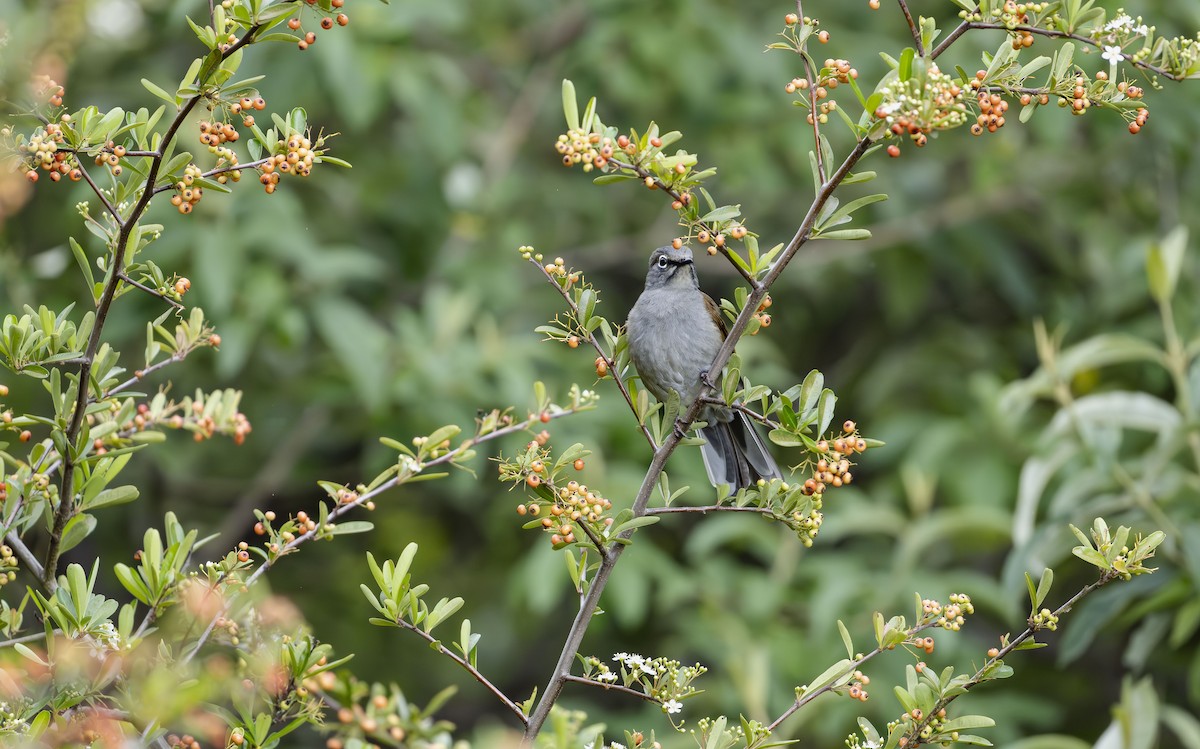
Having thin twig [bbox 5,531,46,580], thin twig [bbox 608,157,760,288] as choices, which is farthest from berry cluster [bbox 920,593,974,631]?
thin twig [bbox 5,531,46,580]

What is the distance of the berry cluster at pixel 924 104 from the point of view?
6.20 feet

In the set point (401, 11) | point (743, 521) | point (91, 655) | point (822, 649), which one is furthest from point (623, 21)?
point (91, 655)

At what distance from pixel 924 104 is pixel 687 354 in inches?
89.9

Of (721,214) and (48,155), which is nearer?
(48,155)

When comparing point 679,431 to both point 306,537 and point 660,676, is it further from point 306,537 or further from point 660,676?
point 306,537

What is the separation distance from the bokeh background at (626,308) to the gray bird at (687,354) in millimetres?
1105

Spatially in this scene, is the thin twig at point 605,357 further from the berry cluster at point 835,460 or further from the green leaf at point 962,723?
the green leaf at point 962,723

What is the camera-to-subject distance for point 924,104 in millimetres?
1888

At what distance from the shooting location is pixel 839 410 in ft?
22.6

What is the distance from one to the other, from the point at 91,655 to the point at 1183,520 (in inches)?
147

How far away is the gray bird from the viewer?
3916mm

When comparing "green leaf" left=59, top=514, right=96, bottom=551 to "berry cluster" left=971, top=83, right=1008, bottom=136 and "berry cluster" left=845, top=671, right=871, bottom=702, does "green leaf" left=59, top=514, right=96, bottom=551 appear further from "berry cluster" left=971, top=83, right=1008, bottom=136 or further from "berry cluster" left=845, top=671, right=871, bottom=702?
"berry cluster" left=971, top=83, right=1008, bottom=136

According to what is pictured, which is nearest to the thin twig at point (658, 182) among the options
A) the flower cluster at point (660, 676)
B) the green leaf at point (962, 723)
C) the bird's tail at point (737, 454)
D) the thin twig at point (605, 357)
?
the thin twig at point (605, 357)

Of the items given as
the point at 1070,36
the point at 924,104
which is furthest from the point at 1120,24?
the point at 924,104
